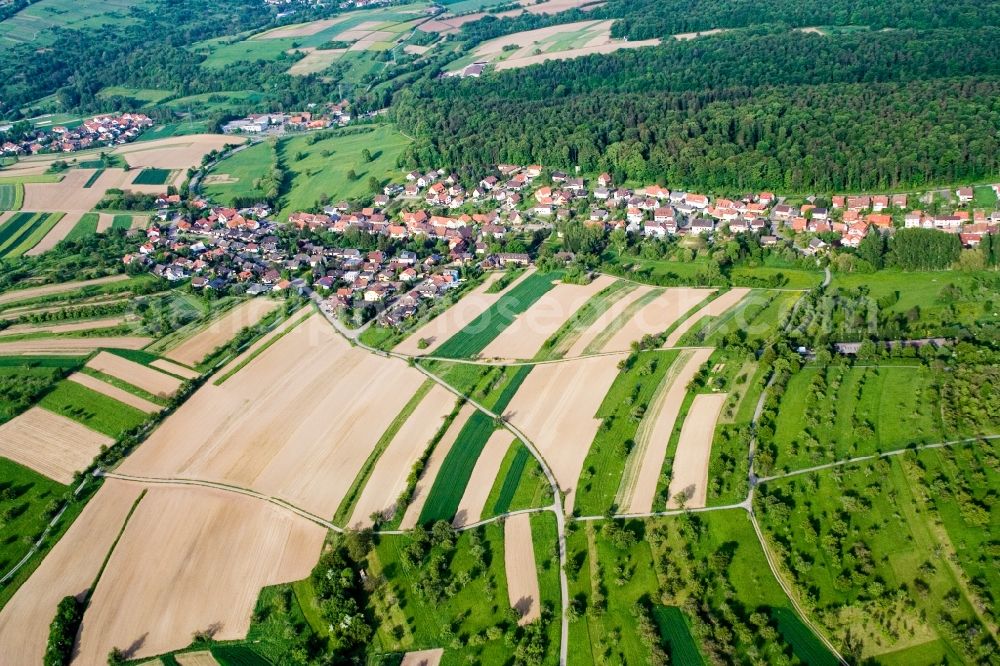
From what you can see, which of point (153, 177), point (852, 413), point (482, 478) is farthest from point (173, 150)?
point (852, 413)

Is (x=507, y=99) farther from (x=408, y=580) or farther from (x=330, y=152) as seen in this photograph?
(x=408, y=580)

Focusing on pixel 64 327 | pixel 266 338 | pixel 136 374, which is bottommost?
pixel 266 338

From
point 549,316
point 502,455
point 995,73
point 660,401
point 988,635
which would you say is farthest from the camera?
point 995,73

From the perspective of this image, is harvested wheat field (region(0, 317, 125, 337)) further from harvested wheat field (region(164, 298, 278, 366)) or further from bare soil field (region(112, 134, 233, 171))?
bare soil field (region(112, 134, 233, 171))

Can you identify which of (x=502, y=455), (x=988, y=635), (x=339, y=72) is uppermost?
(x=339, y=72)

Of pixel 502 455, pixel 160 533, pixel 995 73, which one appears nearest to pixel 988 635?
pixel 502 455

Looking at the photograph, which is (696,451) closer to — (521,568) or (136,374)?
(521,568)

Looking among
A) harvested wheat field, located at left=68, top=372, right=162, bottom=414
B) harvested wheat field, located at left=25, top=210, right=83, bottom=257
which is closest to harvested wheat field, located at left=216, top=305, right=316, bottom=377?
harvested wheat field, located at left=68, top=372, right=162, bottom=414
